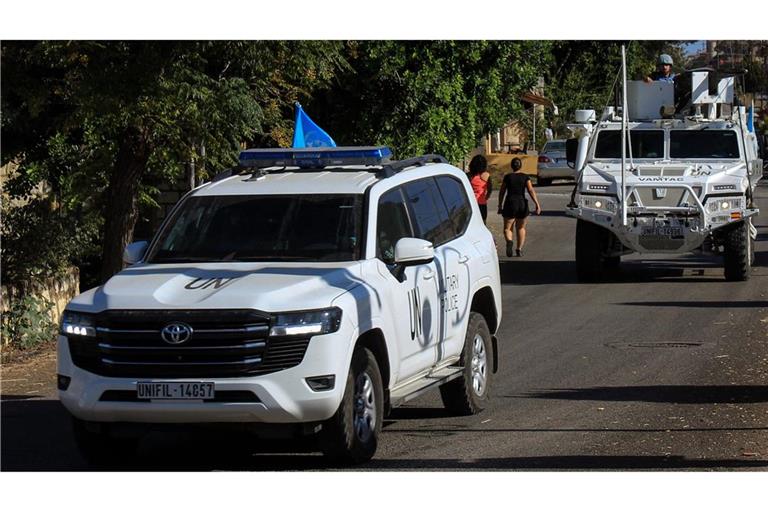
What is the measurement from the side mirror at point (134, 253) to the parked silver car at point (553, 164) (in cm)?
4133

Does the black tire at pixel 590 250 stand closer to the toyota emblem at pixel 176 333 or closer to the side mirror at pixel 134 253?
the side mirror at pixel 134 253

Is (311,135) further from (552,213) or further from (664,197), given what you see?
A: (552,213)

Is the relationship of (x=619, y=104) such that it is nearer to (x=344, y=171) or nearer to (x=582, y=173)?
(x=582, y=173)

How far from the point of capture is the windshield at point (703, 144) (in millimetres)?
21453

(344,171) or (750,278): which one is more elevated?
(344,171)

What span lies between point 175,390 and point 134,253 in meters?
1.60

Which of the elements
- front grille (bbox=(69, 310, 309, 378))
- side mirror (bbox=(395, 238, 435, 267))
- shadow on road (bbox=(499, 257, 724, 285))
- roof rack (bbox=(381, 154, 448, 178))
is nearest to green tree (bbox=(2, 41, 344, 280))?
roof rack (bbox=(381, 154, 448, 178))

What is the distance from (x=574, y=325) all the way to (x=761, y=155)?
915 cm

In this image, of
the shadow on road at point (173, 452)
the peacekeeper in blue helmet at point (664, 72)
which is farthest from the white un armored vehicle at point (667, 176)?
the shadow on road at point (173, 452)

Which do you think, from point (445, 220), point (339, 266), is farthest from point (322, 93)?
point (339, 266)

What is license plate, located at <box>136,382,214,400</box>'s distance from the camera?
8133 mm

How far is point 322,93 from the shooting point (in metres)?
27.1

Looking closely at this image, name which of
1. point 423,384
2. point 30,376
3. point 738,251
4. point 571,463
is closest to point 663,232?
point 738,251

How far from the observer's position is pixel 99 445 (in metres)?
8.70
